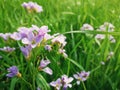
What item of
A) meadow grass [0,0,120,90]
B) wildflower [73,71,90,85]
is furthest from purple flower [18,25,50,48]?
wildflower [73,71,90,85]

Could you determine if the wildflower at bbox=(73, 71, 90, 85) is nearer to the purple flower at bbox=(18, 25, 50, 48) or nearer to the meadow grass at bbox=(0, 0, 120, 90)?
the meadow grass at bbox=(0, 0, 120, 90)

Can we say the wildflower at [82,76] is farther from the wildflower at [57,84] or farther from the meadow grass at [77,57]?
the wildflower at [57,84]

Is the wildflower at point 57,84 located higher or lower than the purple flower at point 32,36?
lower

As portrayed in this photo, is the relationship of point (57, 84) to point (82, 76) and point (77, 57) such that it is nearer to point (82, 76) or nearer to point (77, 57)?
point (82, 76)

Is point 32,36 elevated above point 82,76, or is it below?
above

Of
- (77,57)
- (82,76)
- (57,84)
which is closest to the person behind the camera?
(57,84)

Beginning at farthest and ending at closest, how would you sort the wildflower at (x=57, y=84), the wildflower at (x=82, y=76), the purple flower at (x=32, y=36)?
the wildflower at (x=82, y=76) < the wildflower at (x=57, y=84) < the purple flower at (x=32, y=36)

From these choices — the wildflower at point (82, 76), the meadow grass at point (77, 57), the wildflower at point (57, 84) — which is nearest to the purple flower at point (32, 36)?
the meadow grass at point (77, 57)

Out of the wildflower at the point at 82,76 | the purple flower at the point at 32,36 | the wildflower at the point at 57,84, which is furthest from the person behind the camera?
the wildflower at the point at 82,76

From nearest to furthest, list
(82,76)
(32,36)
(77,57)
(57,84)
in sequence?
(32,36), (57,84), (82,76), (77,57)

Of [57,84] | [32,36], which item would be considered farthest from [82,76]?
[32,36]

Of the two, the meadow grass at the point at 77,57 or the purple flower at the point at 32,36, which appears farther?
the meadow grass at the point at 77,57
